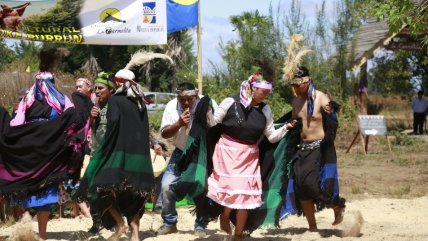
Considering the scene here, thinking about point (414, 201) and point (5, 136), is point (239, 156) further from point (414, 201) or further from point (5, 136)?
point (414, 201)

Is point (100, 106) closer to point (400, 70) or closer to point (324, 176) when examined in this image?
point (324, 176)

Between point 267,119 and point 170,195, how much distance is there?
56.5 inches

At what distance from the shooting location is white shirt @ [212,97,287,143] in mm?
7773

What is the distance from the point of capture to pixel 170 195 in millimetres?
8625

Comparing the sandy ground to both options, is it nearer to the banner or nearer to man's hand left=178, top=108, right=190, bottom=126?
man's hand left=178, top=108, right=190, bottom=126

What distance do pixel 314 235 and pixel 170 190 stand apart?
157 cm

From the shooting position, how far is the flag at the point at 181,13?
14883 millimetres

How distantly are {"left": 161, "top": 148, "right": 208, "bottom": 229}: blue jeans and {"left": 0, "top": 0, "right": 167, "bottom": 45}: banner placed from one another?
5.94 m

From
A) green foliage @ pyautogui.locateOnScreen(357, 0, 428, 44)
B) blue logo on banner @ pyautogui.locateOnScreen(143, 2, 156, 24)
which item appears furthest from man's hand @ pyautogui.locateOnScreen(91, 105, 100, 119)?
blue logo on banner @ pyautogui.locateOnScreen(143, 2, 156, 24)

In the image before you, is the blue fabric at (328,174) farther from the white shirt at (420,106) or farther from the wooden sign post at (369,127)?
the white shirt at (420,106)

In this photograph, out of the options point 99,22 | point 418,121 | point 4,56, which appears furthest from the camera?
point 4,56

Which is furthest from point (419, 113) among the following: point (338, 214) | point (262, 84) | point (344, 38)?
point (262, 84)

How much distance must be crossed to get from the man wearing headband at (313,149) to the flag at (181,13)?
21.8 ft

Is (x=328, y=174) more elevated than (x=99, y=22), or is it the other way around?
(x=99, y=22)
